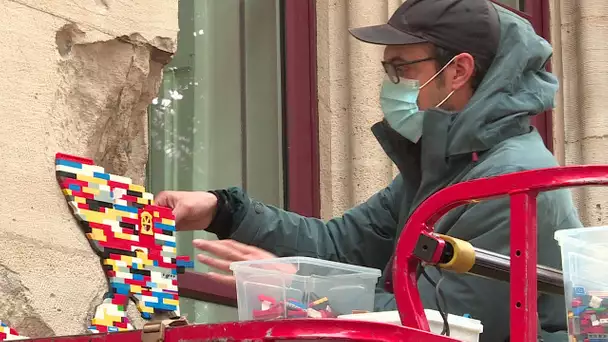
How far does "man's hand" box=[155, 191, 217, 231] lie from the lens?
2711mm

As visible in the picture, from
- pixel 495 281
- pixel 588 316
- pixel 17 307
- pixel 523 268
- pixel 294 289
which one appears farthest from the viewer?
pixel 495 281

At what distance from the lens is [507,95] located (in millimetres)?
2879

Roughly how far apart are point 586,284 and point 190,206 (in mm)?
1170

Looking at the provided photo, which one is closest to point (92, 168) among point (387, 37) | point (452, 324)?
point (452, 324)

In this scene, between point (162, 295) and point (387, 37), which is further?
point (387, 37)

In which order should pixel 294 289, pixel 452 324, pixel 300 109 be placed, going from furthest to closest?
pixel 300 109, pixel 294 289, pixel 452 324

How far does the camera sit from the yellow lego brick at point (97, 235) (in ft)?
7.39

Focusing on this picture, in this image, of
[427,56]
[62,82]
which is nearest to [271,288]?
[62,82]

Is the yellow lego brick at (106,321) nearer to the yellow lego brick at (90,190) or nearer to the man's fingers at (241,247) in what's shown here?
the yellow lego brick at (90,190)

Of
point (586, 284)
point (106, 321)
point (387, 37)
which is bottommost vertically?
point (106, 321)

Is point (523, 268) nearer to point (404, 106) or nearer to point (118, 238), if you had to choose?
point (118, 238)

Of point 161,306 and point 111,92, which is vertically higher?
point 111,92

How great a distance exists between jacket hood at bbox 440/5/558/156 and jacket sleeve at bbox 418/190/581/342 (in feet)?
0.78

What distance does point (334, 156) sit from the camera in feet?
13.6
